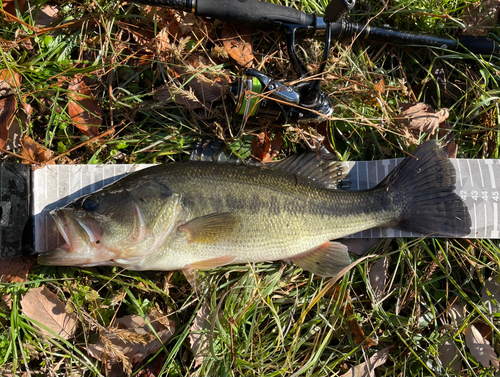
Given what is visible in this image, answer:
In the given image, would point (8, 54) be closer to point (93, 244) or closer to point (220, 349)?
point (93, 244)

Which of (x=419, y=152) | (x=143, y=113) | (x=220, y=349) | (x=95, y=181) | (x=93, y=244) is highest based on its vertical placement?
(x=143, y=113)

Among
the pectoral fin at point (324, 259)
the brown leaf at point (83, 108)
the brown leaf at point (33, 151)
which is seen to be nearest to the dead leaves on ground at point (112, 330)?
the brown leaf at point (33, 151)

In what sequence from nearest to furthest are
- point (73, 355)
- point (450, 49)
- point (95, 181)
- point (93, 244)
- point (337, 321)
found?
point (93, 244)
point (73, 355)
point (95, 181)
point (337, 321)
point (450, 49)

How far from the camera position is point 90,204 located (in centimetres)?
230

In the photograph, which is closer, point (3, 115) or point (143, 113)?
point (3, 115)

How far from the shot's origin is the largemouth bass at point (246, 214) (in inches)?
90.8

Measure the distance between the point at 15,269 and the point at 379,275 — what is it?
9.72ft

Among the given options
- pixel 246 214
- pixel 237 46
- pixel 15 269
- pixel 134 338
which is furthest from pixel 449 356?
pixel 15 269

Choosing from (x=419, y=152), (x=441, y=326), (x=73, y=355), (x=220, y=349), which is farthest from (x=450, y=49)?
(x=73, y=355)

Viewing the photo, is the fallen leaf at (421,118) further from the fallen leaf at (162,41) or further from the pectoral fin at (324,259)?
the fallen leaf at (162,41)

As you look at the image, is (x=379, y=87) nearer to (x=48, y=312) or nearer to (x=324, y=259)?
(x=324, y=259)

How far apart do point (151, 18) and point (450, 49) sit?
9.00 ft

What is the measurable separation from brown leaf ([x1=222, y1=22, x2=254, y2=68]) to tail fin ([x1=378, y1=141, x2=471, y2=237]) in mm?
1584

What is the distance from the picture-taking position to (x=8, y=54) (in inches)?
109
